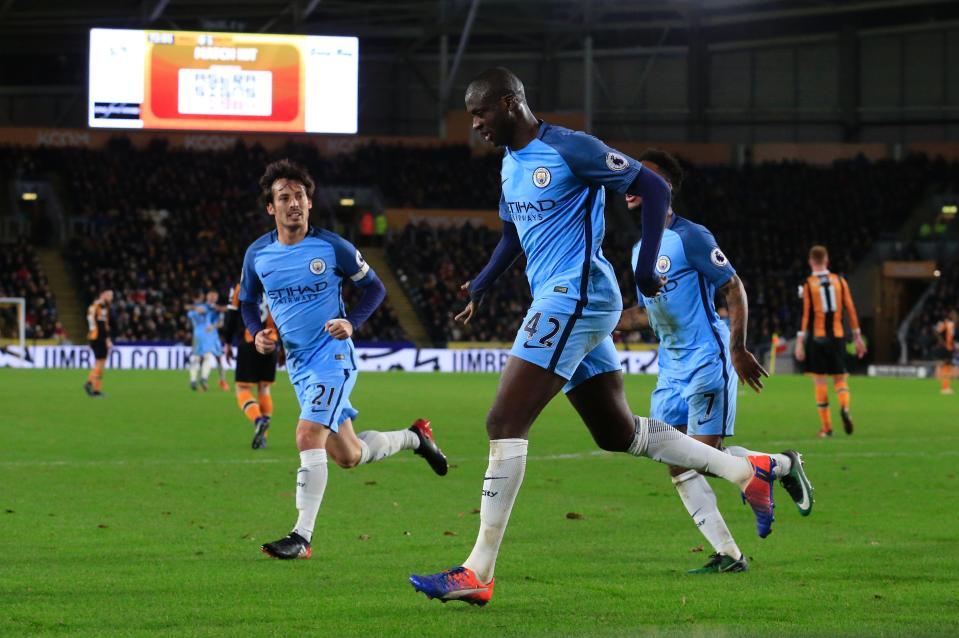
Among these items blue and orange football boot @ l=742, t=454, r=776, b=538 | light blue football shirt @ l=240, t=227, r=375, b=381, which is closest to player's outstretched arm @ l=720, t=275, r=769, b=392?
blue and orange football boot @ l=742, t=454, r=776, b=538

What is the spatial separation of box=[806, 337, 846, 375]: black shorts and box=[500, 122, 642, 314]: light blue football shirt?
12.0 meters

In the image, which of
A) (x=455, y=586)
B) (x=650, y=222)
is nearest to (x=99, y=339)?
(x=455, y=586)

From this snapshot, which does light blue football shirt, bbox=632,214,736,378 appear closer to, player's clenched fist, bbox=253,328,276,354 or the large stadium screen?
player's clenched fist, bbox=253,328,276,354

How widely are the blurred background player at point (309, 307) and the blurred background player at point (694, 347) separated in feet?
6.31

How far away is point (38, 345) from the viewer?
40375mm

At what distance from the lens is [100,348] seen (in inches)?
1003

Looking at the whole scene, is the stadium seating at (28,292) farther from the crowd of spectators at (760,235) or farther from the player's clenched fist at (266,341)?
the player's clenched fist at (266,341)

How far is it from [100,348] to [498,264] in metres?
19.7

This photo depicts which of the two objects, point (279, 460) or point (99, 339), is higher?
point (99, 339)

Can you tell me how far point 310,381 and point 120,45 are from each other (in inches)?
1220

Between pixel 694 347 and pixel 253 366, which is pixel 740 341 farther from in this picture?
pixel 253 366

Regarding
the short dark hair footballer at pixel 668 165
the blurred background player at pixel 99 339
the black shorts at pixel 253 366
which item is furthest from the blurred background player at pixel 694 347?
the blurred background player at pixel 99 339

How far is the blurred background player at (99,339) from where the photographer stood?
81.2 ft

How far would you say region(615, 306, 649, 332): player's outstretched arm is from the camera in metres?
7.74
